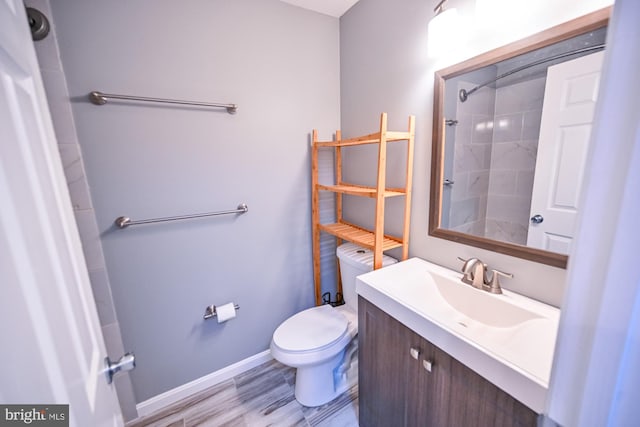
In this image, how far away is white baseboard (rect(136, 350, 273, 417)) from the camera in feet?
4.83

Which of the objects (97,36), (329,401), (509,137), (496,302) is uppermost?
(97,36)

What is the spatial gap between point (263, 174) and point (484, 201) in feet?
4.00

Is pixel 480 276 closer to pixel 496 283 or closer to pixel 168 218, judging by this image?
pixel 496 283

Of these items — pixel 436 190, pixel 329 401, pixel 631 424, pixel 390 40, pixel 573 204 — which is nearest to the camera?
pixel 631 424

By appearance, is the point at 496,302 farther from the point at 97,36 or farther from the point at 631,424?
the point at 97,36

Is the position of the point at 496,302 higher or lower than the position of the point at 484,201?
lower

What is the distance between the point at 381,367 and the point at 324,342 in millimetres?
359

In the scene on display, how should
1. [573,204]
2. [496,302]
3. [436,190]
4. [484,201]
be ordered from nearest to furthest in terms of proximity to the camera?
1. [573,204]
2. [496,302]
3. [484,201]
4. [436,190]

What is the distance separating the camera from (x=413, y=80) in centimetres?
131

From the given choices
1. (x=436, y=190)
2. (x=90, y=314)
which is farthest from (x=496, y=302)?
(x=90, y=314)

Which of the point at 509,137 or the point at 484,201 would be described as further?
the point at 484,201

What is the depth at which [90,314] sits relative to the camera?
646mm

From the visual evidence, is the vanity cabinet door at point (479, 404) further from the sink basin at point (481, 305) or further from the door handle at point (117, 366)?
the door handle at point (117, 366)

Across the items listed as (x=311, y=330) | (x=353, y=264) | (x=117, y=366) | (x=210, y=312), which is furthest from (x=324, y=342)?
(x=117, y=366)
